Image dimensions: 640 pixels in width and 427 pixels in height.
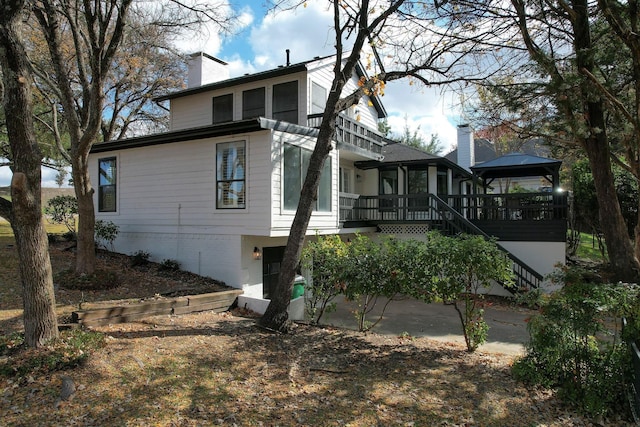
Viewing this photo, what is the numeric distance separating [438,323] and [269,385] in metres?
5.71

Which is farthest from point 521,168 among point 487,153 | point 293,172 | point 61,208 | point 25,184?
point 487,153

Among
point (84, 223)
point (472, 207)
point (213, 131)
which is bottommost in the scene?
point (84, 223)

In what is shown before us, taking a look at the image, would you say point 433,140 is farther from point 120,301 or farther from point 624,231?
point 120,301

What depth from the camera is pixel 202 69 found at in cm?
1556

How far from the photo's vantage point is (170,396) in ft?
13.4

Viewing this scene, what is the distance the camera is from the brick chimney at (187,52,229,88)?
15539 millimetres

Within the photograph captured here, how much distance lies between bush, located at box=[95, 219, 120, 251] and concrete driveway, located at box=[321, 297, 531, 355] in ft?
23.3

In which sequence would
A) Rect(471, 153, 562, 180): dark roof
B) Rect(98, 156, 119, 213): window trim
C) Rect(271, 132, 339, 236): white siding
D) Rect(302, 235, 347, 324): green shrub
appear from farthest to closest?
Rect(471, 153, 562, 180): dark roof
Rect(98, 156, 119, 213): window trim
Rect(271, 132, 339, 236): white siding
Rect(302, 235, 347, 324): green shrub

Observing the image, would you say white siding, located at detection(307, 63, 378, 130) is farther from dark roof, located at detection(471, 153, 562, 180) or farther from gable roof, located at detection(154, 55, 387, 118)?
dark roof, located at detection(471, 153, 562, 180)

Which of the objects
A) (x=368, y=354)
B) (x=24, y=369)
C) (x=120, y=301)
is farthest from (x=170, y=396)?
(x=120, y=301)

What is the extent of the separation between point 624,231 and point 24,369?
1029 cm

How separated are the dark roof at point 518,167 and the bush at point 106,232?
1323 cm

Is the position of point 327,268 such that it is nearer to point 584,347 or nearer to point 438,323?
point 438,323

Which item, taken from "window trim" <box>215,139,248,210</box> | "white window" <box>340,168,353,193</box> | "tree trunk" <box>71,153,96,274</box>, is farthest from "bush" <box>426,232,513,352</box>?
"white window" <box>340,168,353,193</box>
